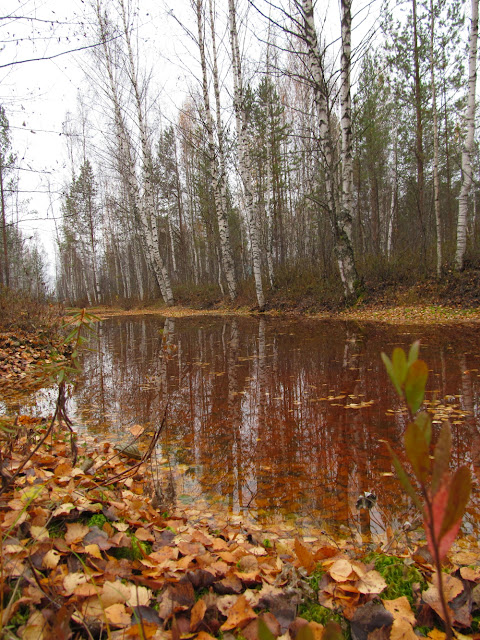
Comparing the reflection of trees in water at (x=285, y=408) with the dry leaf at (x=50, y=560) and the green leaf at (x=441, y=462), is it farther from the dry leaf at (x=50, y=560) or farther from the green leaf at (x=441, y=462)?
the green leaf at (x=441, y=462)

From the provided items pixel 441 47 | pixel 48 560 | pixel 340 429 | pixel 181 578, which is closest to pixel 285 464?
pixel 340 429

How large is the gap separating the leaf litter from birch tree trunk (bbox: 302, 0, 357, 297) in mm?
9697

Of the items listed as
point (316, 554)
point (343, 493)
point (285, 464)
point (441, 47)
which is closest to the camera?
point (316, 554)

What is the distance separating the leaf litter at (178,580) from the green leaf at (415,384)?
63 cm

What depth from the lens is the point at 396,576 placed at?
1.35 metres

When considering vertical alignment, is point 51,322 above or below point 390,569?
above

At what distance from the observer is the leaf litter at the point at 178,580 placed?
107cm

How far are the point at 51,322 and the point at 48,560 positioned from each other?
8103 mm

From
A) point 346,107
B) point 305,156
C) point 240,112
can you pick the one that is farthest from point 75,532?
point 305,156

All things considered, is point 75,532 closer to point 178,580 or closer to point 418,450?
point 178,580

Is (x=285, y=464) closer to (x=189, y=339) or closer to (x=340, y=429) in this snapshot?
(x=340, y=429)

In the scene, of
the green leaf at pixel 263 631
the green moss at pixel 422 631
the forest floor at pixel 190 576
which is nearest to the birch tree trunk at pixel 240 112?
the forest floor at pixel 190 576

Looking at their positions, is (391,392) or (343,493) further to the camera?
(391,392)

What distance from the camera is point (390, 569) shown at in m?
1.38
